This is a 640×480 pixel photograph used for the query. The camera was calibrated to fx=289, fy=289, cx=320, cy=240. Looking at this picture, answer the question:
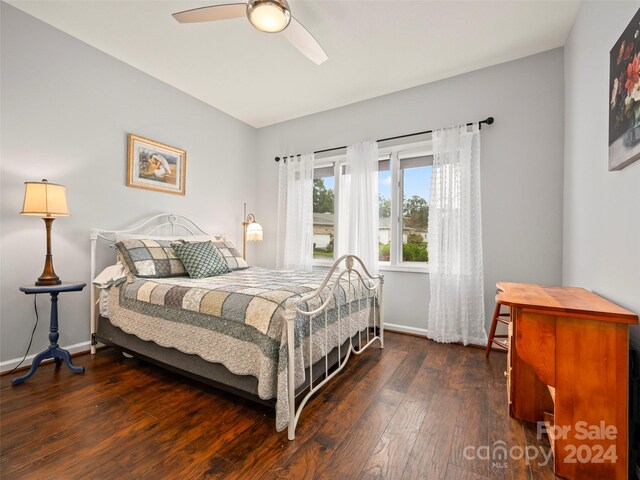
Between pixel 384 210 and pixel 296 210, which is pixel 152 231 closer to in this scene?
pixel 296 210

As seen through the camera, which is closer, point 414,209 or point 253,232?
point 414,209

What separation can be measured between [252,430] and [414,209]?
9.00 feet

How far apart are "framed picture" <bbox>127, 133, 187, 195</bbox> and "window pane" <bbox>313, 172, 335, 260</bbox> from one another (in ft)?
5.58

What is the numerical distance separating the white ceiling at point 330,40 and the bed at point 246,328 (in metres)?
1.78

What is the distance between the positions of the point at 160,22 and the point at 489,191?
3293mm

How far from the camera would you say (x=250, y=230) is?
154 inches

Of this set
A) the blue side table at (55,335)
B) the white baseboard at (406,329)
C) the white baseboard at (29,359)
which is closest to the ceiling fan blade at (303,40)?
the blue side table at (55,335)

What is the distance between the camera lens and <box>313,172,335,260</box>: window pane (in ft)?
12.9

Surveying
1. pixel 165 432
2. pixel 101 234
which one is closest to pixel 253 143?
pixel 101 234

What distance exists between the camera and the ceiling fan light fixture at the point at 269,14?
5.30ft

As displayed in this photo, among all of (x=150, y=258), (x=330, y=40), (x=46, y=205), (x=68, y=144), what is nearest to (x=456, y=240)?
(x=330, y=40)

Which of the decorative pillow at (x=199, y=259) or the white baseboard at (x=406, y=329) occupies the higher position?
the decorative pillow at (x=199, y=259)

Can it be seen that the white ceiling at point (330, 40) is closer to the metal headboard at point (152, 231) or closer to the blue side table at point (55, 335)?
the metal headboard at point (152, 231)

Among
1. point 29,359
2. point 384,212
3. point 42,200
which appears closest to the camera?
point 42,200
